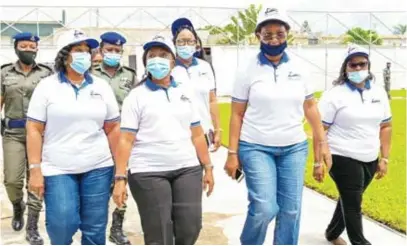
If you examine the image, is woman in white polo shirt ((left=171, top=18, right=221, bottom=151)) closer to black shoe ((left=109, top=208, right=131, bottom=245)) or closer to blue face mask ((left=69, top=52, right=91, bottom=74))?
black shoe ((left=109, top=208, right=131, bottom=245))

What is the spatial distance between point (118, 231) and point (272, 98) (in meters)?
1.87

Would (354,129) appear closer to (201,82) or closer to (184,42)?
(201,82)

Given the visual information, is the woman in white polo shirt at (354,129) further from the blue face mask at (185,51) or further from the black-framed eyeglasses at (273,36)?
the blue face mask at (185,51)

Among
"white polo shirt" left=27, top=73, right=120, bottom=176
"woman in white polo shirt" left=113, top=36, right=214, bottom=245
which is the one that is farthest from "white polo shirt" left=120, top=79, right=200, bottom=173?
"white polo shirt" left=27, top=73, right=120, bottom=176

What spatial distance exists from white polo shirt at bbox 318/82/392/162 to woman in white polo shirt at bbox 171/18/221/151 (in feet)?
3.17

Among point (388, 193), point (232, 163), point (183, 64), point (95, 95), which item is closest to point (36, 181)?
point (95, 95)

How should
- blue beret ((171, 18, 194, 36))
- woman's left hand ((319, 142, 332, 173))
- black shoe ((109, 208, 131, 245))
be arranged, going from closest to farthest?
woman's left hand ((319, 142, 332, 173))
blue beret ((171, 18, 194, 36))
black shoe ((109, 208, 131, 245))

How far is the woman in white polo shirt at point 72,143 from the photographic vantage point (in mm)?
3725

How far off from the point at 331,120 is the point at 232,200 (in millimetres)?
2220

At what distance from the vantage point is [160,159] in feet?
12.2

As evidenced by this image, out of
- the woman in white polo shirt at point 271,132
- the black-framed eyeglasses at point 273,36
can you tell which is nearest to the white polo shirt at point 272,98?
the woman in white polo shirt at point 271,132

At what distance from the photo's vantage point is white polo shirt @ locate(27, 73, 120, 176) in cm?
371

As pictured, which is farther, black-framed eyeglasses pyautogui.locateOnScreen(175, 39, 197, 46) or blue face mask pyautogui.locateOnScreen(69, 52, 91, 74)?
black-framed eyeglasses pyautogui.locateOnScreen(175, 39, 197, 46)

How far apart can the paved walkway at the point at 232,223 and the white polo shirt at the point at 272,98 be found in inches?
50.7
